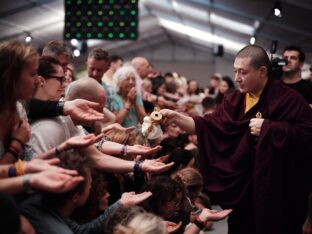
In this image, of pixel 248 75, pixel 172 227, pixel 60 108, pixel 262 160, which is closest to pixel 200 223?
pixel 172 227

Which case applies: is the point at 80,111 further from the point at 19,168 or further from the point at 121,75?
the point at 121,75

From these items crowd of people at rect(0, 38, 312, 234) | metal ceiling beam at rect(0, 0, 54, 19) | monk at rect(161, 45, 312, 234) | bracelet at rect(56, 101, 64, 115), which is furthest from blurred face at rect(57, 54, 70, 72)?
metal ceiling beam at rect(0, 0, 54, 19)

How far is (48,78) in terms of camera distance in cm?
323

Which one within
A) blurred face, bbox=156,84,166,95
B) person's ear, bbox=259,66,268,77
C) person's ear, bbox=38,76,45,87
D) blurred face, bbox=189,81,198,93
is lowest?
blurred face, bbox=189,81,198,93

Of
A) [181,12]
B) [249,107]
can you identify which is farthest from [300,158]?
[181,12]

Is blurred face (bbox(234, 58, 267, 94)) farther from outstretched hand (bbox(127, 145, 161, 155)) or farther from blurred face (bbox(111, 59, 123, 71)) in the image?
blurred face (bbox(111, 59, 123, 71))

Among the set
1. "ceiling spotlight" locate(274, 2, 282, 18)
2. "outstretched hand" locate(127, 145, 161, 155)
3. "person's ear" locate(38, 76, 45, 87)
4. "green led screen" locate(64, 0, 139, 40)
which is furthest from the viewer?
"ceiling spotlight" locate(274, 2, 282, 18)

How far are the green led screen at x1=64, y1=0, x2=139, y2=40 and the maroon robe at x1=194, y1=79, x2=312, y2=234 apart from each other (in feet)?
14.8

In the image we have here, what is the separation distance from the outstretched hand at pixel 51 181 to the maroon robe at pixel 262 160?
6.69 feet

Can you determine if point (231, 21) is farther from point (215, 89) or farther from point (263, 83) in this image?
point (263, 83)

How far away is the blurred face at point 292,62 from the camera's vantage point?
19.1ft

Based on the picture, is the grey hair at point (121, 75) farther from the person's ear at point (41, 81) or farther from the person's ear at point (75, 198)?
the person's ear at point (75, 198)

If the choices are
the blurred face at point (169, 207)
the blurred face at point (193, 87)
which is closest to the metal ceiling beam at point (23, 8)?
the blurred face at point (193, 87)

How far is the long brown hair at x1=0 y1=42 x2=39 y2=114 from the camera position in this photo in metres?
2.54
